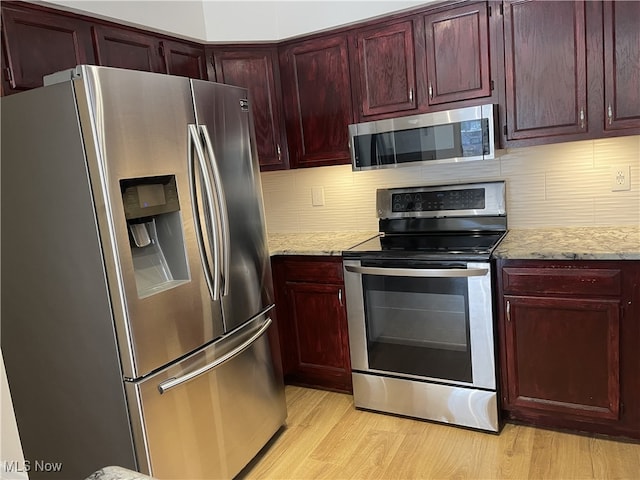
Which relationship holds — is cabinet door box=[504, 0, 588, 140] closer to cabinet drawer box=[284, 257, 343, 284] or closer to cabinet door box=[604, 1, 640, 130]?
cabinet door box=[604, 1, 640, 130]

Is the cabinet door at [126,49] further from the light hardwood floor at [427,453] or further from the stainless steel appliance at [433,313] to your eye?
the light hardwood floor at [427,453]

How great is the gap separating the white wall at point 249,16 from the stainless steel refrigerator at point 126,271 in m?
0.76

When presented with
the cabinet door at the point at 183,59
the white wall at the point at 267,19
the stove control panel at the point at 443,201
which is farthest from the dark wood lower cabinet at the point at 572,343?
the cabinet door at the point at 183,59

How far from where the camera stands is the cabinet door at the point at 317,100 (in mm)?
2777

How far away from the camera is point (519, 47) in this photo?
2.34 metres

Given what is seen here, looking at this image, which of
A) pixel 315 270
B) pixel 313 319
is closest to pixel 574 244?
pixel 315 270

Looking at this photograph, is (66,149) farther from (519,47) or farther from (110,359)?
(519,47)

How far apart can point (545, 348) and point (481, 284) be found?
0.41 m

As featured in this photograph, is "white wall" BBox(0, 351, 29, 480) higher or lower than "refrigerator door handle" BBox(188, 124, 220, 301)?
lower

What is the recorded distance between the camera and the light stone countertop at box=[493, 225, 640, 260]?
2.04m

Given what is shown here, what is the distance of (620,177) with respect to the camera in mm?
2494

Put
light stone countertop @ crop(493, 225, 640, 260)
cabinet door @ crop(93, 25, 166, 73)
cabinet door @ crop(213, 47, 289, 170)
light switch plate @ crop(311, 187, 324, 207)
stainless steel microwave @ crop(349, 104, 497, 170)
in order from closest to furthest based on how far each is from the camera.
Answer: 1. light stone countertop @ crop(493, 225, 640, 260)
2. cabinet door @ crop(93, 25, 166, 73)
3. stainless steel microwave @ crop(349, 104, 497, 170)
4. cabinet door @ crop(213, 47, 289, 170)
5. light switch plate @ crop(311, 187, 324, 207)

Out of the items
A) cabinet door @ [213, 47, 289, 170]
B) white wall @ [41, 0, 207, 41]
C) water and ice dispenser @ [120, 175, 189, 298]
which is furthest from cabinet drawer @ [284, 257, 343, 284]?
white wall @ [41, 0, 207, 41]

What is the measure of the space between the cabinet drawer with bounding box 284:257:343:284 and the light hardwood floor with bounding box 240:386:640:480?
2.51 ft
